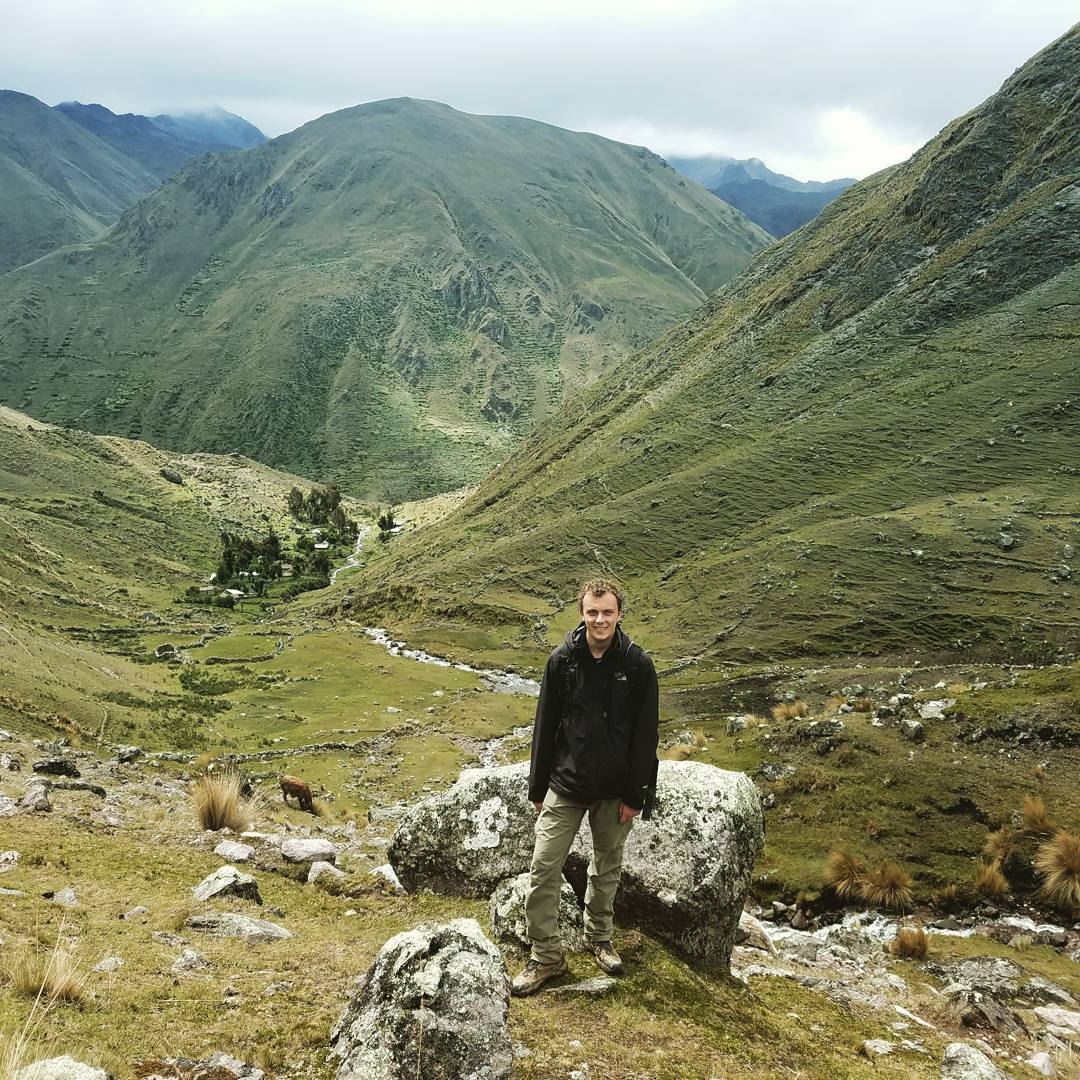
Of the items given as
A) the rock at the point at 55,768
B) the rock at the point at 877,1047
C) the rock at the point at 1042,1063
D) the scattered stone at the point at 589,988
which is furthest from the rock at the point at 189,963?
the rock at the point at 55,768

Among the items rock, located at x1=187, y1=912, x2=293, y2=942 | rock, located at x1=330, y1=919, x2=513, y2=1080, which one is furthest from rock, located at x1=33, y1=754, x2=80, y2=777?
rock, located at x1=330, y1=919, x2=513, y2=1080

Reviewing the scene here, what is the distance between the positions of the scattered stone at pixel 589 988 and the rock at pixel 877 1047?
12.7 feet

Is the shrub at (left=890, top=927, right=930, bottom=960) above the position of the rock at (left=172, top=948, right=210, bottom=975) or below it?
below

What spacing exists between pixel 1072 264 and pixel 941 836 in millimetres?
101035

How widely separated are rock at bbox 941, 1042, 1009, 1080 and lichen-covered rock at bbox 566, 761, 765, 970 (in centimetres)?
328

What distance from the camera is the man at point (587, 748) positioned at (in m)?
9.47

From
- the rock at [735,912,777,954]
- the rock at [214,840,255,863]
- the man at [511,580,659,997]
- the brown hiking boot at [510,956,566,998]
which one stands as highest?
the man at [511,580,659,997]

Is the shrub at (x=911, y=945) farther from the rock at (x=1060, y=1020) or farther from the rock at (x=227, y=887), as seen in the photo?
the rock at (x=227, y=887)

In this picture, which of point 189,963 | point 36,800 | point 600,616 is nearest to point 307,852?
point 36,800

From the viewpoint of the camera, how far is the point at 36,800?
16875 millimetres

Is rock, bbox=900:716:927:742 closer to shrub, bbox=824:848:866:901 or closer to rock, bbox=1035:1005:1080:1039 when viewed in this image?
shrub, bbox=824:848:866:901

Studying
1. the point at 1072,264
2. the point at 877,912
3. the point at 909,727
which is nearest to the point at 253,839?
the point at 877,912

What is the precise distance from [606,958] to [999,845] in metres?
15.8

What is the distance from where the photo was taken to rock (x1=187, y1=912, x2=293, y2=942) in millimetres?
11227
